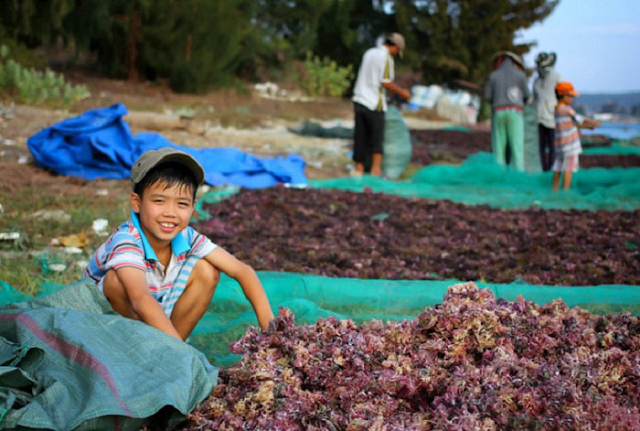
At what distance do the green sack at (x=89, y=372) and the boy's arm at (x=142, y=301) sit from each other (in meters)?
0.13

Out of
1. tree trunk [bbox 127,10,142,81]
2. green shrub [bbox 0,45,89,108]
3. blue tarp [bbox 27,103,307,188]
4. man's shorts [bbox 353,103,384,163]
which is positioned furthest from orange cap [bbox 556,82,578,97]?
tree trunk [bbox 127,10,142,81]

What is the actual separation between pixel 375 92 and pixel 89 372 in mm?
7179

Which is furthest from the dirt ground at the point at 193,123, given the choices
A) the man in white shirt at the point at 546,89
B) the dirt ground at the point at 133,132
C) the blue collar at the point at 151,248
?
the blue collar at the point at 151,248

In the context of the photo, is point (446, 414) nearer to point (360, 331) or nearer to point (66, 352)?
point (360, 331)

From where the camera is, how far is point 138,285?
2443 millimetres

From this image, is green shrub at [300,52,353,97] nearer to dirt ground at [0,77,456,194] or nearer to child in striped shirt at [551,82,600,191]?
dirt ground at [0,77,456,194]

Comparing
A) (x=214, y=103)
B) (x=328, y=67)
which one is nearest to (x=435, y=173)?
(x=214, y=103)

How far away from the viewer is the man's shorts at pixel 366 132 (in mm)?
8766

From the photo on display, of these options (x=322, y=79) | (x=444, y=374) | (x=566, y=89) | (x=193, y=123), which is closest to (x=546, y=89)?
(x=566, y=89)

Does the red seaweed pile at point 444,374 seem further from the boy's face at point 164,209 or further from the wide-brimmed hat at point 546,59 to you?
the wide-brimmed hat at point 546,59

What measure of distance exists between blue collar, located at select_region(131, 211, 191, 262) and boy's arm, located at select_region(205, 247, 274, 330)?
0.34ft

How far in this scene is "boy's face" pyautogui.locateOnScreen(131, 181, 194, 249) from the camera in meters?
2.59

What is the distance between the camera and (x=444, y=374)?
7.03 feet

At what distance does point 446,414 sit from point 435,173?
679cm
